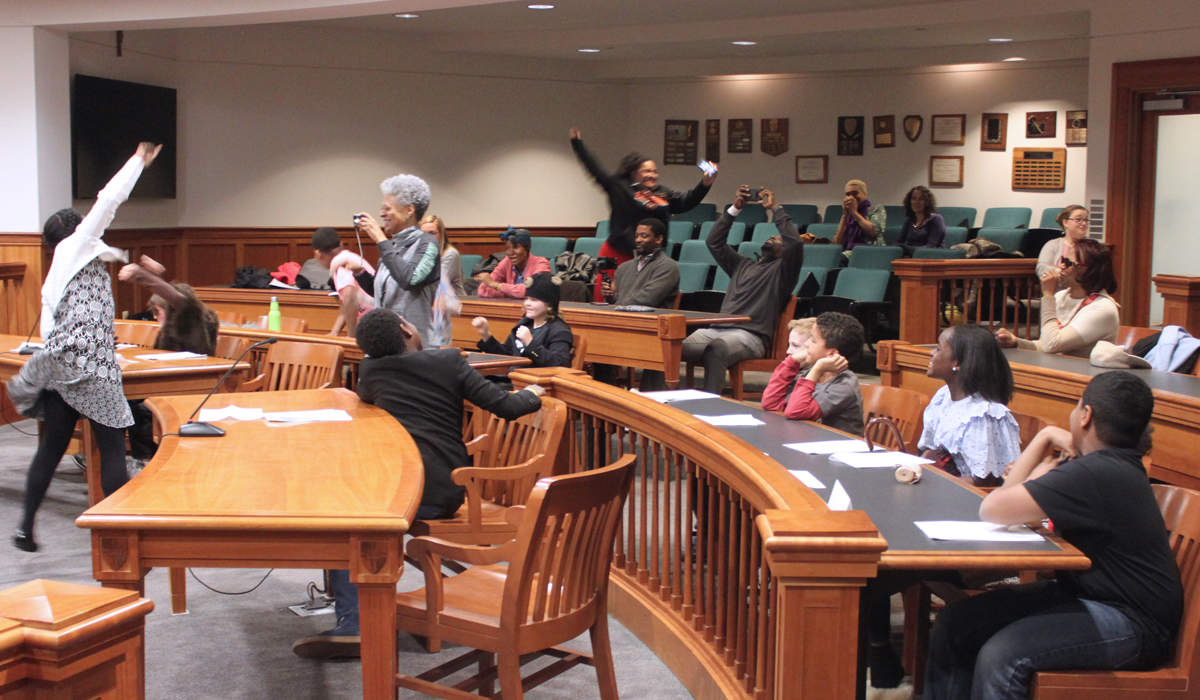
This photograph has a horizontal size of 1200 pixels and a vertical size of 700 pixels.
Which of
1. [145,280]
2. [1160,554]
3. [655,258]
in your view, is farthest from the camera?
[655,258]

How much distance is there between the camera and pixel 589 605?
8.93 ft

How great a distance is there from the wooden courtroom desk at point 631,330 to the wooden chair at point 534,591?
338cm

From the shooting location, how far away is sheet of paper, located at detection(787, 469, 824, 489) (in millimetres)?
2701

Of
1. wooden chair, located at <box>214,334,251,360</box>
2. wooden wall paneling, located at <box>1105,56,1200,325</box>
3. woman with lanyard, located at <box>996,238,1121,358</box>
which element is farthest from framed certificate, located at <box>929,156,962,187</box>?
wooden chair, located at <box>214,334,251,360</box>

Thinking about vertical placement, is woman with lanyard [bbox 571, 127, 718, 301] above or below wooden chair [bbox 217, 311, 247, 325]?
above

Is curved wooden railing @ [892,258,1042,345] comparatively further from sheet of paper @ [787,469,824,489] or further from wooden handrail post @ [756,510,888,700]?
wooden handrail post @ [756,510,888,700]

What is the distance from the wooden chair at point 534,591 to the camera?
8.09 feet

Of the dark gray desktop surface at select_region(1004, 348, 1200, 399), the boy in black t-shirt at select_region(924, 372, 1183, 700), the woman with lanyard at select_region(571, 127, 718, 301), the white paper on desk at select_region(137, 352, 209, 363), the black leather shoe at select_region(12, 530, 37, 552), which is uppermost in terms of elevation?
the woman with lanyard at select_region(571, 127, 718, 301)

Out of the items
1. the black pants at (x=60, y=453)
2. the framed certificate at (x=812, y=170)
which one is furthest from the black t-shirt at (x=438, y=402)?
the framed certificate at (x=812, y=170)

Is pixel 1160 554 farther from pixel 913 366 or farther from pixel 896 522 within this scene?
pixel 913 366

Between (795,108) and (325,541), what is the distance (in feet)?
40.8

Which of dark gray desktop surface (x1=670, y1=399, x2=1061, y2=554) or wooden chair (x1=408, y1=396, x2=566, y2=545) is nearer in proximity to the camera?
dark gray desktop surface (x1=670, y1=399, x2=1061, y2=554)

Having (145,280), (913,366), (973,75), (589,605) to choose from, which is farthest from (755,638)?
(973,75)

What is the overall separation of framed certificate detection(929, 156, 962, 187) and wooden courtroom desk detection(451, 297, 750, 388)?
7435 mm
